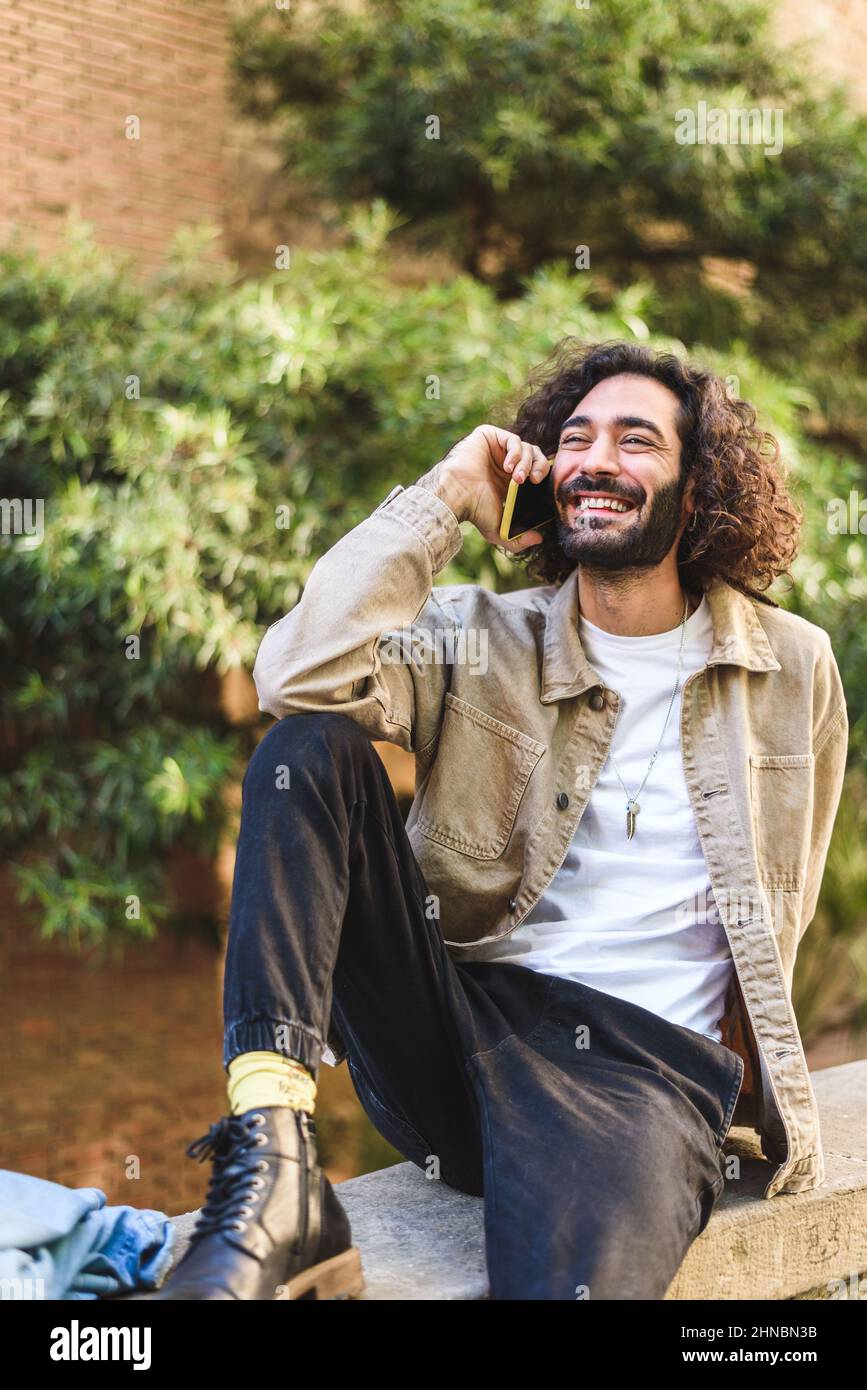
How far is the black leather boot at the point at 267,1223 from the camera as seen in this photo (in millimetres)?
1774

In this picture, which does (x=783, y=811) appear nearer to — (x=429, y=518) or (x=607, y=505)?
(x=607, y=505)

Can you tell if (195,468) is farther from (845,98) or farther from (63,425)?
(845,98)

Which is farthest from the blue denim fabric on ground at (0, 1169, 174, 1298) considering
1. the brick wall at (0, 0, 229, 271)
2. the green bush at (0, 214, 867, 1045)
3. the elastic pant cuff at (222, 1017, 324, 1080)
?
the brick wall at (0, 0, 229, 271)

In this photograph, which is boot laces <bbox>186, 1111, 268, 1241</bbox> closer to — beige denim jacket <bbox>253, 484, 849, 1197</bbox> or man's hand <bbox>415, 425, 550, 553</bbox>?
beige denim jacket <bbox>253, 484, 849, 1197</bbox>

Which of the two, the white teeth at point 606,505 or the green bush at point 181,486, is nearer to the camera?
the white teeth at point 606,505

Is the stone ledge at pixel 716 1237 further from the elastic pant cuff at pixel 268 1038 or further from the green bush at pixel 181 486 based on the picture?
the green bush at pixel 181 486

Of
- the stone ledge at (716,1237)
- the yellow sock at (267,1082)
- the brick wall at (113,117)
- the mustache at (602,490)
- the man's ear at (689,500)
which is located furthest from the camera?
the brick wall at (113,117)

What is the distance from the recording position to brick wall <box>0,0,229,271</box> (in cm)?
527

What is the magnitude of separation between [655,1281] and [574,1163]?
20cm

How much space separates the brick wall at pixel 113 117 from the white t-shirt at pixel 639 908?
144 inches

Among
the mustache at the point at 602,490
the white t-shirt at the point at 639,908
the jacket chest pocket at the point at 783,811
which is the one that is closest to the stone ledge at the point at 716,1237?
the white t-shirt at the point at 639,908

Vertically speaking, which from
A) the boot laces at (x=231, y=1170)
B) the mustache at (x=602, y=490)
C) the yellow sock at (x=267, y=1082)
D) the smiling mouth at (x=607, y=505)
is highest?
the mustache at (x=602, y=490)

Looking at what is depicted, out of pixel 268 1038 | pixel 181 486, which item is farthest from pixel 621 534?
pixel 181 486

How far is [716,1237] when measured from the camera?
90.4 inches
